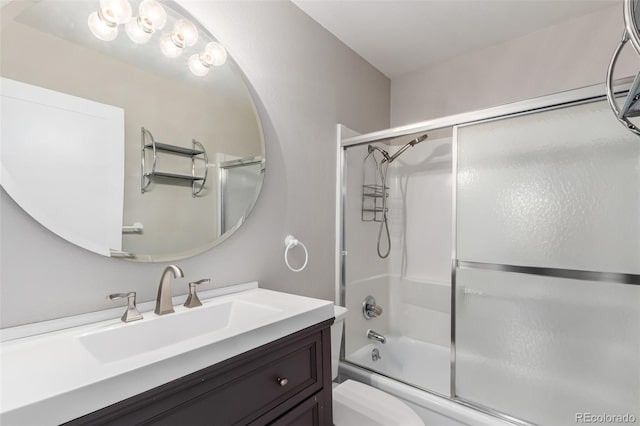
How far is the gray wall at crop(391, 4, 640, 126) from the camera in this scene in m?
1.88

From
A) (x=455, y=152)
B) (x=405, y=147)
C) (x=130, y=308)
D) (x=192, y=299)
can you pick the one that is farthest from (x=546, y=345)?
(x=130, y=308)

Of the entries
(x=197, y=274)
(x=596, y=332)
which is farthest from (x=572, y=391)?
(x=197, y=274)

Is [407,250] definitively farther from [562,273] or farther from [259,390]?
[259,390]

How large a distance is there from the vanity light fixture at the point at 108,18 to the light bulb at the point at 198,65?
0.26 meters

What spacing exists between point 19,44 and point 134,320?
861 millimetres

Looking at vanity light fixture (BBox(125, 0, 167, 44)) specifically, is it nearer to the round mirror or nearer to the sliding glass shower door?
the round mirror

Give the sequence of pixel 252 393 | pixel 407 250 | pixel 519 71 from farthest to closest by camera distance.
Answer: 1. pixel 407 250
2. pixel 519 71
3. pixel 252 393

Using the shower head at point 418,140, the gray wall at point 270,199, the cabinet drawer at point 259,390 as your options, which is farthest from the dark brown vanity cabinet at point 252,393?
the shower head at point 418,140

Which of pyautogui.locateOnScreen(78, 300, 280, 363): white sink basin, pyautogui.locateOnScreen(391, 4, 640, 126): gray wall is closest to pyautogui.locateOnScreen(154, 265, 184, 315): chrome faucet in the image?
pyautogui.locateOnScreen(78, 300, 280, 363): white sink basin

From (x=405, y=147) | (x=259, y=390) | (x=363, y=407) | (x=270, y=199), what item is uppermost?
(x=405, y=147)

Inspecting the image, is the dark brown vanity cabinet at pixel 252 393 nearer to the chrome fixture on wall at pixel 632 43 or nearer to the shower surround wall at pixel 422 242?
the chrome fixture on wall at pixel 632 43

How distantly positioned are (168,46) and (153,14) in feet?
0.35

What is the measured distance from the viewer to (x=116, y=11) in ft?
3.51

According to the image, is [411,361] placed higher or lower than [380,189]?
lower
